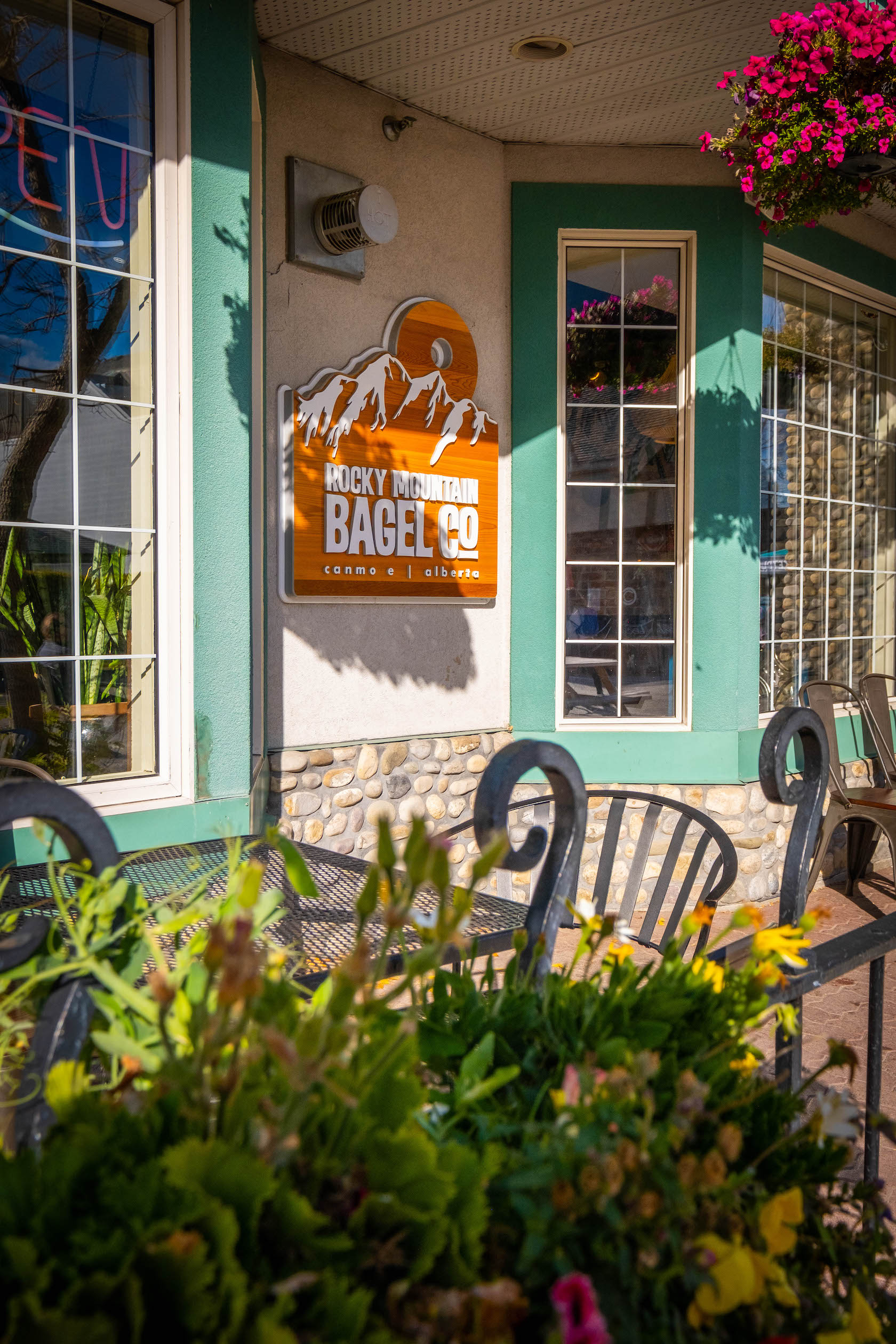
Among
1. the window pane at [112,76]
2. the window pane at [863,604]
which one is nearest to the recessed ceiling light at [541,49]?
the window pane at [112,76]

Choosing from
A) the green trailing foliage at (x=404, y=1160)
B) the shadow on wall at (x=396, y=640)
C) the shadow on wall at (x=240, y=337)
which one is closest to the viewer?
the green trailing foliage at (x=404, y=1160)

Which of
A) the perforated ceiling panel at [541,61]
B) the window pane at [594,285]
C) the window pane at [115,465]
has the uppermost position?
the perforated ceiling panel at [541,61]

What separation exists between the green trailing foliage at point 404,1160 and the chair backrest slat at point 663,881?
159 centimetres

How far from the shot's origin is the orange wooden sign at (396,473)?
13.0 feet

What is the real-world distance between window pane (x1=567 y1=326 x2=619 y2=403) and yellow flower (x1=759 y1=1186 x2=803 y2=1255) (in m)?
4.57

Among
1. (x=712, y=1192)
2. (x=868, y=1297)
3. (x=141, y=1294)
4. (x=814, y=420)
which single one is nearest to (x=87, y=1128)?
(x=141, y=1294)

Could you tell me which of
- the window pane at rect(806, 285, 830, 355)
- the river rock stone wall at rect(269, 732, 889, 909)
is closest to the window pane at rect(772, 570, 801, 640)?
the river rock stone wall at rect(269, 732, 889, 909)

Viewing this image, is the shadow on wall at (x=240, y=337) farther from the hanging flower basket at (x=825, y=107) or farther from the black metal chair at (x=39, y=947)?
the black metal chair at (x=39, y=947)

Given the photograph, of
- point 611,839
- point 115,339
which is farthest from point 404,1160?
point 115,339

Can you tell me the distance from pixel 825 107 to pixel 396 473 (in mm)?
1995

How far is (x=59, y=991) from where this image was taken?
70 centimetres

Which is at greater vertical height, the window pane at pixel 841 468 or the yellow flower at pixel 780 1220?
the window pane at pixel 841 468

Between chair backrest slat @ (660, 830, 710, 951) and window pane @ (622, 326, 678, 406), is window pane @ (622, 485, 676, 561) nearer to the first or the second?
window pane @ (622, 326, 678, 406)

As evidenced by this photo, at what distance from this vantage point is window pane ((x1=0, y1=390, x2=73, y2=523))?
104 inches
